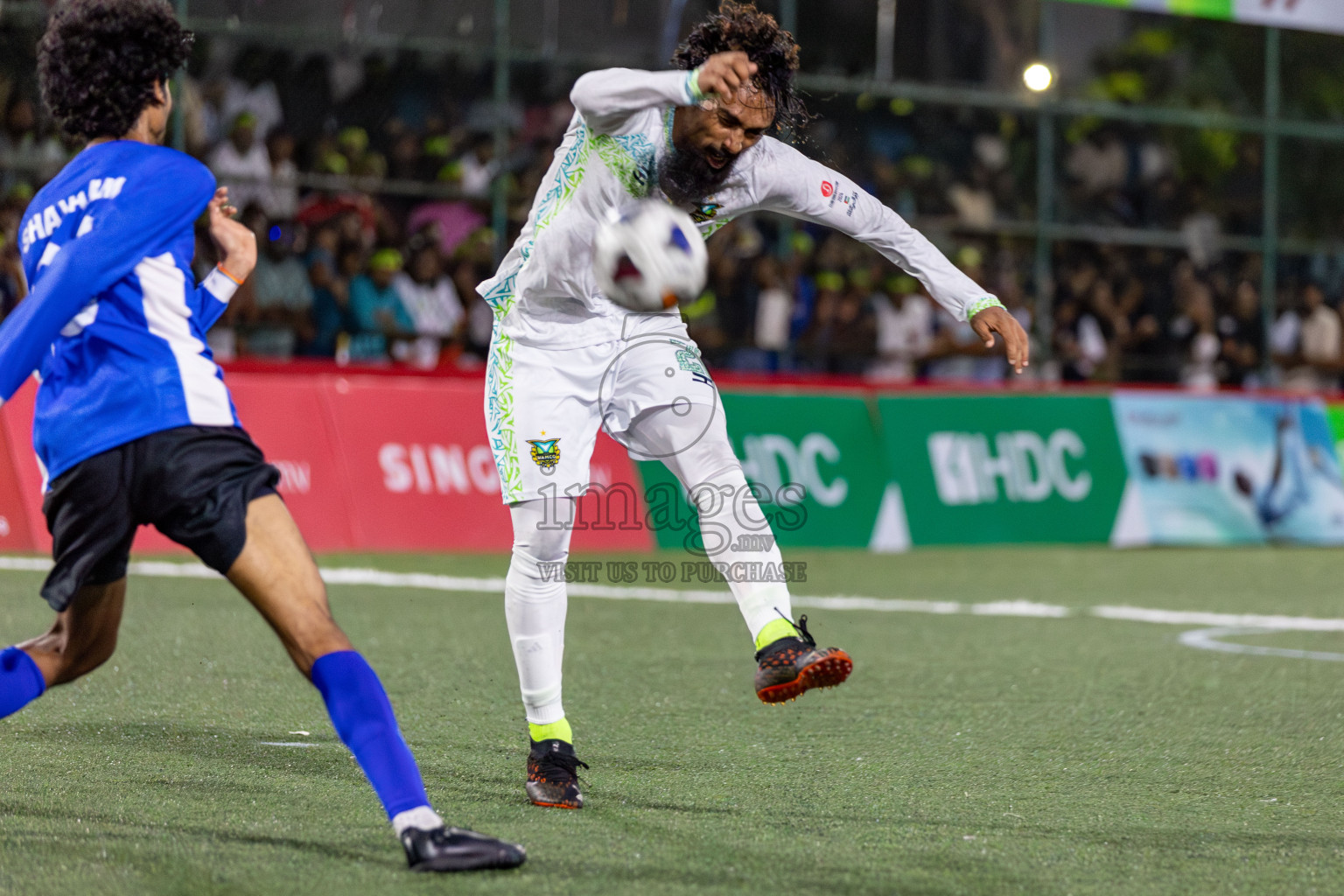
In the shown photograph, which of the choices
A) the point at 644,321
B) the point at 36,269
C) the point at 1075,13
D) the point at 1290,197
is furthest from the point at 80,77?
the point at 1290,197

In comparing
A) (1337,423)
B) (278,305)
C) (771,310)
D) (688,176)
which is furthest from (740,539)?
(1337,423)

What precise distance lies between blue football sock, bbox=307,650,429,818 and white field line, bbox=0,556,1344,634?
5961 mm

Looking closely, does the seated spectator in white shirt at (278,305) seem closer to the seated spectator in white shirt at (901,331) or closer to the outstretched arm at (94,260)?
the seated spectator in white shirt at (901,331)

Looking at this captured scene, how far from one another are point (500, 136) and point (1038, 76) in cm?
633

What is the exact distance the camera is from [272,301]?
43.7ft

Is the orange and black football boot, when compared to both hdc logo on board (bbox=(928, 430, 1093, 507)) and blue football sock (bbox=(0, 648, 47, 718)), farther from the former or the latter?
hdc logo on board (bbox=(928, 430, 1093, 507))

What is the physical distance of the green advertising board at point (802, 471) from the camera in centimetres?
1247

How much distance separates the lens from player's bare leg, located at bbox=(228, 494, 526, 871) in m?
3.59

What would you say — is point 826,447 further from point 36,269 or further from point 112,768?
point 36,269

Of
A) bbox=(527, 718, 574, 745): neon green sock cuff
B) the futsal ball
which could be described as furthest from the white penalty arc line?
the futsal ball

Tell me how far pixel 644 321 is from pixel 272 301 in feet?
29.7

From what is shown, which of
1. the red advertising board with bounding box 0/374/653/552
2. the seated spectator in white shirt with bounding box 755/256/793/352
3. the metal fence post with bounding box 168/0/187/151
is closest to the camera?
the red advertising board with bounding box 0/374/653/552

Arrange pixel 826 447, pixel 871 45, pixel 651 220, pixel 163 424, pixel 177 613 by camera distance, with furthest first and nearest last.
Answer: pixel 871 45
pixel 826 447
pixel 177 613
pixel 651 220
pixel 163 424

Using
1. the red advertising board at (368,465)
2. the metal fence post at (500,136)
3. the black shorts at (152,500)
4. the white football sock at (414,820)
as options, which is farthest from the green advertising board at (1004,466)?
the black shorts at (152,500)
